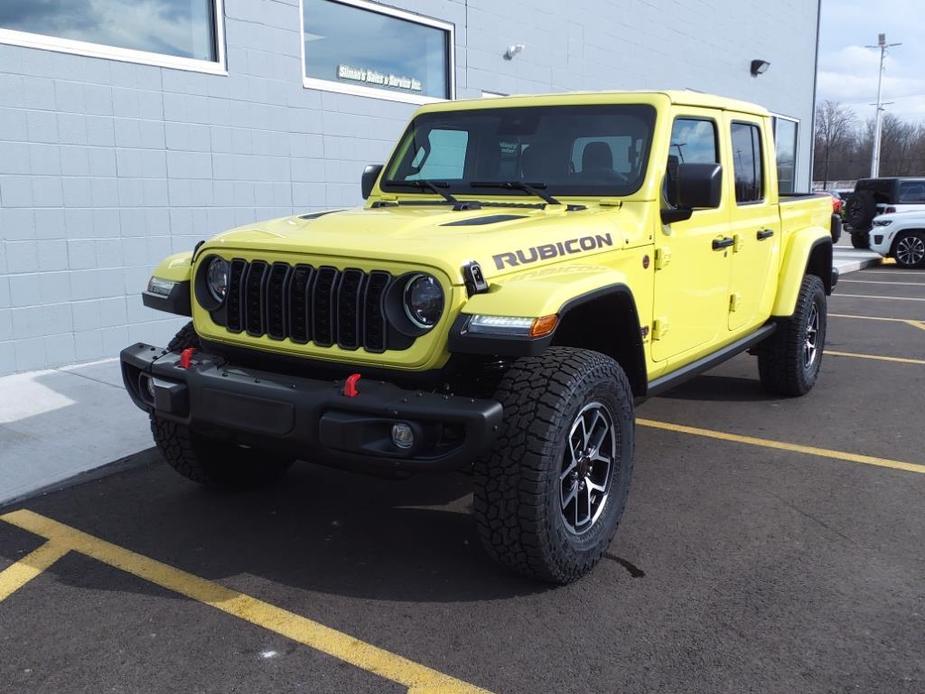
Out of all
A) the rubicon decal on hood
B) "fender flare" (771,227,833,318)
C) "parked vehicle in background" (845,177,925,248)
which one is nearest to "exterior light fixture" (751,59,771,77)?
"parked vehicle in background" (845,177,925,248)

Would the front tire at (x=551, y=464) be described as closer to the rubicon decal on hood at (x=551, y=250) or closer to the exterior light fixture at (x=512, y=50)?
the rubicon decal on hood at (x=551, y=250)

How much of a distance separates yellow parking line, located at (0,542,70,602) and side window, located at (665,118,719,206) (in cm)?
318

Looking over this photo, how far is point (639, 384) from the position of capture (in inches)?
156

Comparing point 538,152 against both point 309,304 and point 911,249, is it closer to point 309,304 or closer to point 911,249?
point 309,304

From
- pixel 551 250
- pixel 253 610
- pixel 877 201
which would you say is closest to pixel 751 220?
pixel 551 250

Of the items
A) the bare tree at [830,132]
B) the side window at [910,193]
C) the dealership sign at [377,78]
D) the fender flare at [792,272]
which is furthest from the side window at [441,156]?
the bare tree at [830,132]

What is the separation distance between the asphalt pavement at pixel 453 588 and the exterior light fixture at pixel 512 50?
707cm

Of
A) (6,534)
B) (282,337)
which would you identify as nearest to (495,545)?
(282,337)

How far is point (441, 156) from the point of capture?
485 cm

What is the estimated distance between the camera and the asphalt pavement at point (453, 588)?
2.78 metres

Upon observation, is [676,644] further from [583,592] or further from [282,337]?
[282,337]

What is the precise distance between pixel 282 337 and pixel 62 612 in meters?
1.28

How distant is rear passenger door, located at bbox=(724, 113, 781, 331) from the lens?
4.98m

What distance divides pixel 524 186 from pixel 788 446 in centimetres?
228
